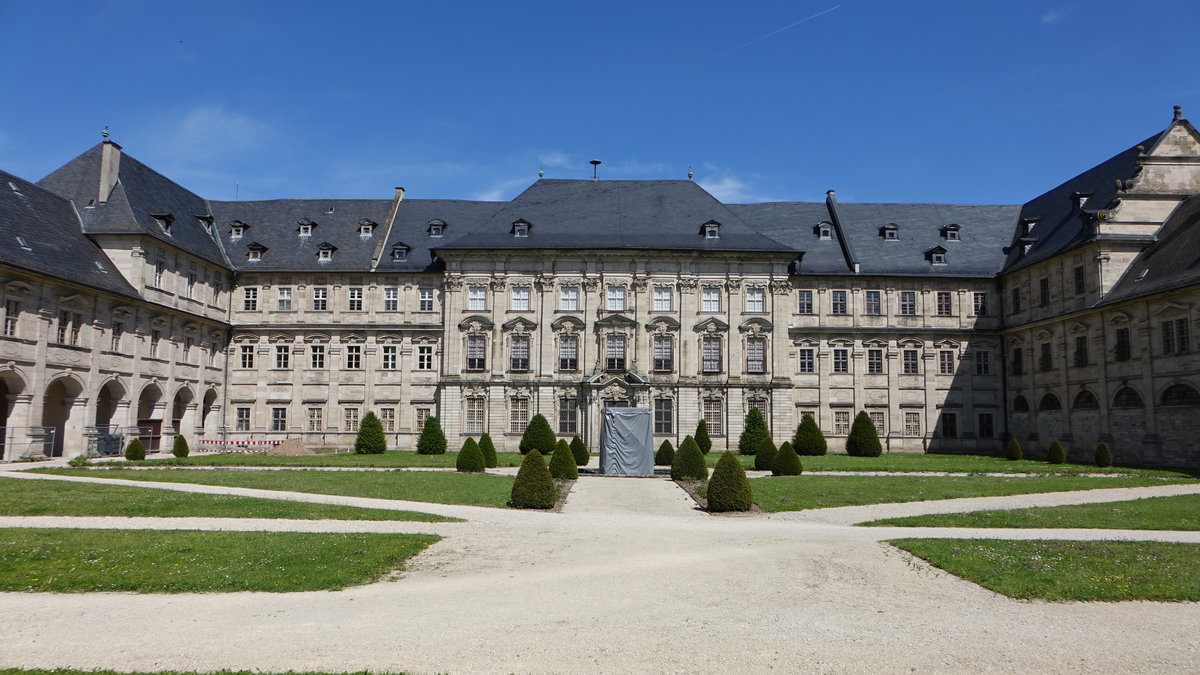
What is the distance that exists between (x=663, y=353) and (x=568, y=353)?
5661 millimetres

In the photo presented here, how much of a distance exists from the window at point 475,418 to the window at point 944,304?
28878 mm

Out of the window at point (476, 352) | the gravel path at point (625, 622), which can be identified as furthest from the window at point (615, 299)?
the gravel path at point (625, 622)

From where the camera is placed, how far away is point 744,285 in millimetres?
49562

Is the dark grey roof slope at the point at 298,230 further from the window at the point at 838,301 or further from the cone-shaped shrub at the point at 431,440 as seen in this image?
the window at the point at 838,301

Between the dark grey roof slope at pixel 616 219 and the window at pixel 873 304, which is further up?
the dark grey roof slope at pixel 616 219

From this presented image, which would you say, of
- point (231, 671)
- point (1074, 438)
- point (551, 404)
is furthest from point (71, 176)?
point (1074, 438)

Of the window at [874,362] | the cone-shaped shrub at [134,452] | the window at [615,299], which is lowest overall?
the cone-shaped shrub at [134,452]

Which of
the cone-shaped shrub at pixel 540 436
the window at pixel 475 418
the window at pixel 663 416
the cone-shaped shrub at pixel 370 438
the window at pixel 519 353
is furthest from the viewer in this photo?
the window at pixel 519 353

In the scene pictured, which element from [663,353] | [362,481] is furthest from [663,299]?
[362,481]

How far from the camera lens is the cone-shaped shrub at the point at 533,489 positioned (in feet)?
68.9

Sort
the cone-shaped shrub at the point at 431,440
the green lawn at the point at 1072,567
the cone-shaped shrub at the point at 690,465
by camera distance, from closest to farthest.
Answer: the green lawn at the point at 1072,567 < the cone-shaped shrub at the point at 690,465 < the cone-shaped shrub at the point at 431,440

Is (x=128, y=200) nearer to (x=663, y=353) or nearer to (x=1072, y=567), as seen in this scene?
(x=663, y=353)

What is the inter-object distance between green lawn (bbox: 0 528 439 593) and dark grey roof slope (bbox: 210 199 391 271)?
38474 mm

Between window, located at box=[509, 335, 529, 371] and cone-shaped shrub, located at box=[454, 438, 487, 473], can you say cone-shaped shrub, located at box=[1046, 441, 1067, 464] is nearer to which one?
cone-shaped shrub, located at box=[454, 438, 487, 473]
